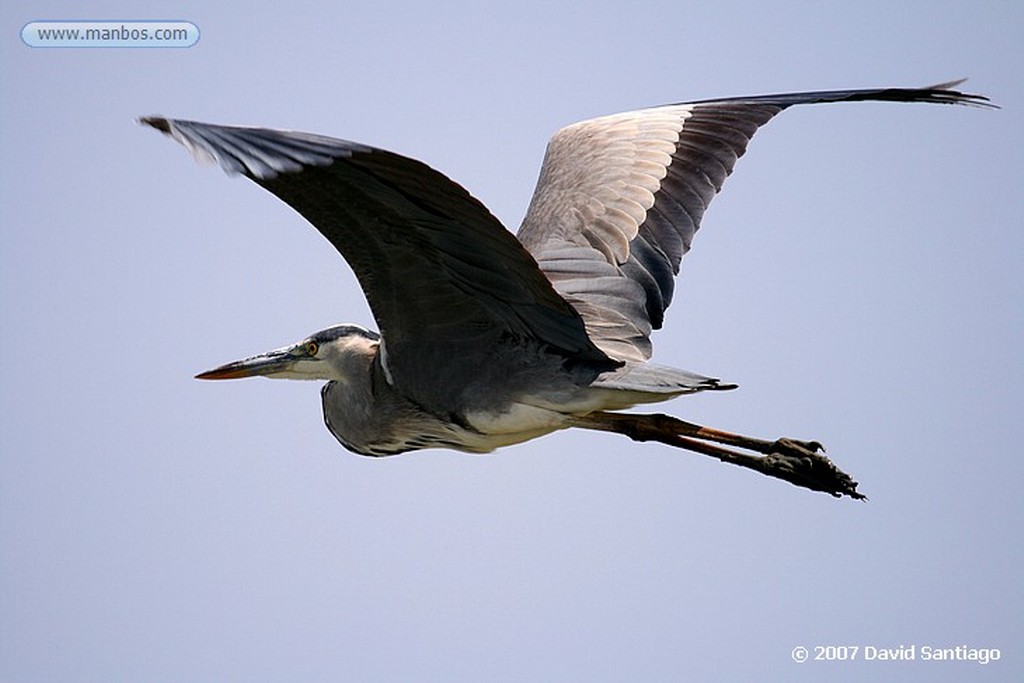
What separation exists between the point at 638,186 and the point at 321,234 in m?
1.63

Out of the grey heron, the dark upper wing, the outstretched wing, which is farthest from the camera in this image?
the outstretched wing

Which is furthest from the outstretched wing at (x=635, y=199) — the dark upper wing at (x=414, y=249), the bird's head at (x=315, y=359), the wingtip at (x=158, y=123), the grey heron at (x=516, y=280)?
the wingtip at (x=158, y=123)

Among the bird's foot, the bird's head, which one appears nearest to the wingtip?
the bird's head

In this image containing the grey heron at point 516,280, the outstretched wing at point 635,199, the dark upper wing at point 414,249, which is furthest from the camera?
the outstretched wing at point 635,199

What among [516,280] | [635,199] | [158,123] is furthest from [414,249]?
[635,199]

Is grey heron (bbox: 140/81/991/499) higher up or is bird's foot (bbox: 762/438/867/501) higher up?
grey heron (bbox: 140/81/991/499)

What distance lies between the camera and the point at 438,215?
164 inches

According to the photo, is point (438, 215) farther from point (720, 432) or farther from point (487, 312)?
point (720, 432)

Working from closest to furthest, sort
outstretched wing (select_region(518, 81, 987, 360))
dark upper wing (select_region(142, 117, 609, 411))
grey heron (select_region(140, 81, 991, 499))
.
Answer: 1. dark upper wing (select_region(142, 117, 609, 411))
2. grey heron (select_region(140, 81, 991, 499))
3. outstretched wing (select_region(518, 81, 987, 360))

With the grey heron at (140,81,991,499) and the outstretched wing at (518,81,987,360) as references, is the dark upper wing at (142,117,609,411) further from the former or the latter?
the outstretched wing at (518,81,987,360)

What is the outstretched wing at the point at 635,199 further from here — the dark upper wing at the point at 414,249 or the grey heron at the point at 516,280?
the dark upper wing at the point at 414,249

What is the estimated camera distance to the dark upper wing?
364 cm

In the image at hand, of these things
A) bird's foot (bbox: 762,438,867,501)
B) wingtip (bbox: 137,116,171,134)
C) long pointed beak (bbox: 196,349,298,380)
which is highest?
wingtip (bbox: 137,116,171,134)

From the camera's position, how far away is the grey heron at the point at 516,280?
159 inches
